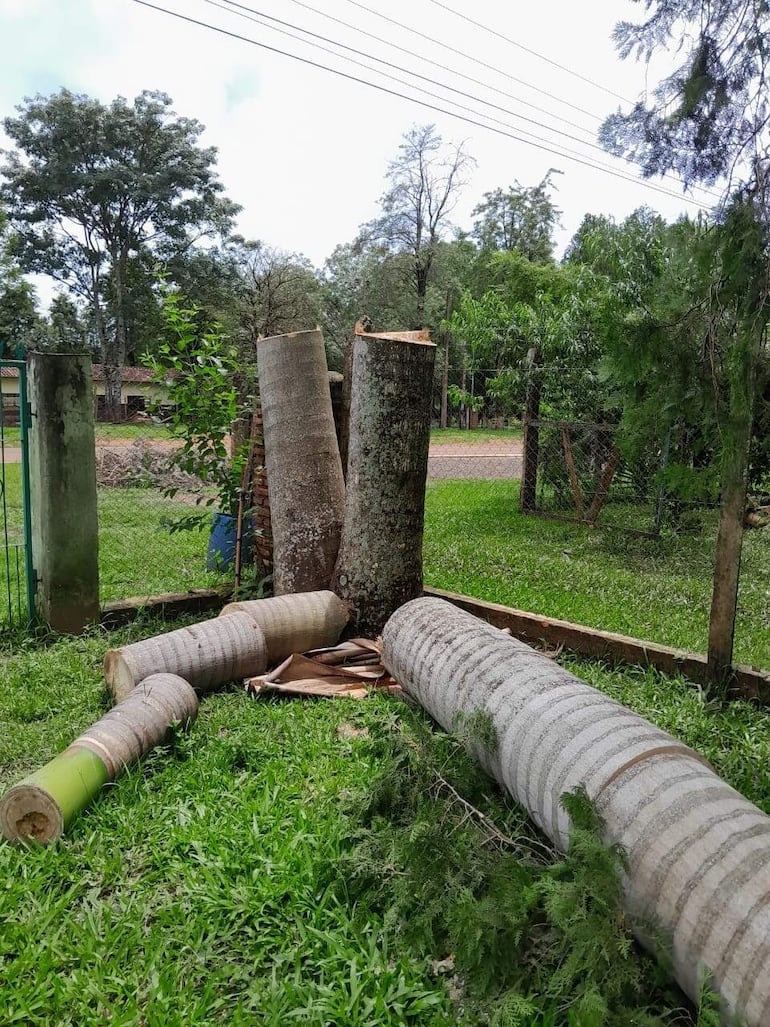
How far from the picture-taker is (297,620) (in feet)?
14.7

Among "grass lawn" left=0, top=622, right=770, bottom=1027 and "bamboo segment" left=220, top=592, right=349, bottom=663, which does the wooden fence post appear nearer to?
"bamboo segment" left=220, top=592, right=349, bottom=663

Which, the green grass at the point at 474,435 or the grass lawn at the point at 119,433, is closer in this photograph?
the grass lawn at the point at 119,433

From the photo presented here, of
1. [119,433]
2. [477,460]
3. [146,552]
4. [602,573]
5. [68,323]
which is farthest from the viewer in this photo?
[68,323]

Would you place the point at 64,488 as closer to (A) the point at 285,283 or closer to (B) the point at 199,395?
(B) the point at 199,395

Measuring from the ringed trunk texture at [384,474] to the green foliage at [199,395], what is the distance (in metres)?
1.38

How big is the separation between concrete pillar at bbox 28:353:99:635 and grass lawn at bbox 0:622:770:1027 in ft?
4.83

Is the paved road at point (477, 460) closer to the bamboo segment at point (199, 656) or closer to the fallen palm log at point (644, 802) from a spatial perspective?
the bamboo segment at point (199, 656)

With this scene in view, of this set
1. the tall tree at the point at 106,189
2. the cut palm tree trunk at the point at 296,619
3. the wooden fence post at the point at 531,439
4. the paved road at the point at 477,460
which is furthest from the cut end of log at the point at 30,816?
the tall tree at the point at 106,189

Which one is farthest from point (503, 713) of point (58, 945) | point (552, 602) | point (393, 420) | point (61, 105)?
point (61, 105)

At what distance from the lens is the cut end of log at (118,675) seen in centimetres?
375

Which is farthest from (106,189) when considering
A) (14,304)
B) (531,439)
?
(531,439)

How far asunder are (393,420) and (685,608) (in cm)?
270

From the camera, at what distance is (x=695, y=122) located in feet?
9.93

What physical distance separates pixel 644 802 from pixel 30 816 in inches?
83.5
